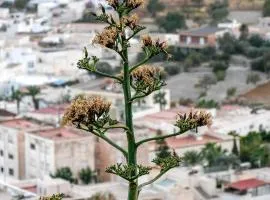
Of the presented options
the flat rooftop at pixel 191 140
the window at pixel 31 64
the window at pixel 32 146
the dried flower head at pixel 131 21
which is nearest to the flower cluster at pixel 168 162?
the dried flower head at pixel 131 21

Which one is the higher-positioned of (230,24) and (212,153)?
(230,24)

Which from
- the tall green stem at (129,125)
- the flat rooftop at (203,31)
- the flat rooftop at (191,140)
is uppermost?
the tall green stem at (129,125)

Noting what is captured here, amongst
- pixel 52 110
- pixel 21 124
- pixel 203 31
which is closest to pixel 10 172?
pixel 21 124

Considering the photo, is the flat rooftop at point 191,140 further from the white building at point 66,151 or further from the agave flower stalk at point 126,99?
the agave flower stalk at point 126,99

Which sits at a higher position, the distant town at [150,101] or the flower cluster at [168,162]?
the flower cluster at [168,162]

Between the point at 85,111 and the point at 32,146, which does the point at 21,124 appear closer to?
the point at 32,146

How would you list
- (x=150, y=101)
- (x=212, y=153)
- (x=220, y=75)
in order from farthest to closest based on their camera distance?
(x=220, y=75) → (x=150, y=101) → (x=212, y=153)
